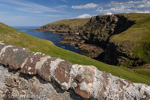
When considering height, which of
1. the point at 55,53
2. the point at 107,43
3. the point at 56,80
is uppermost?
the point at 56,80

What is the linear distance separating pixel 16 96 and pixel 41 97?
228cm

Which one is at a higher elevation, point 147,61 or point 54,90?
point 54,90

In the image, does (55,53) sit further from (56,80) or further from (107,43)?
(107,43)

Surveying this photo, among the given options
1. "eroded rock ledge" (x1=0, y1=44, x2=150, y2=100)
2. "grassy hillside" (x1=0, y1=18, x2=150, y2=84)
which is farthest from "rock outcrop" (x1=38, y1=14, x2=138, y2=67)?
"eroded rock ledge" (x1=0, y1=44, x2=150, y2=100)

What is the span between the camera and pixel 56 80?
19.3ft

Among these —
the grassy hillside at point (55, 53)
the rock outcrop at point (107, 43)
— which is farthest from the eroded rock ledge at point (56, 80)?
the rock outcrop at point (107, 43)

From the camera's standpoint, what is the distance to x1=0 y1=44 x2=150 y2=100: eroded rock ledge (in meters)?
5.12

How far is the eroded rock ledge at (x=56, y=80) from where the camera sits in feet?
16.8

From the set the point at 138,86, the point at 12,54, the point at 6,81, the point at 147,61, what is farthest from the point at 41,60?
the point at 147,61

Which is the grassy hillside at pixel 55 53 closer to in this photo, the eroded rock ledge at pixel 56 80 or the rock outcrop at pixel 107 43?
the eroded rock ledge at pixel 56 80

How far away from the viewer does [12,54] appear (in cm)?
725

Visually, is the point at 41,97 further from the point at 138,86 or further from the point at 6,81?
the point at 138,86

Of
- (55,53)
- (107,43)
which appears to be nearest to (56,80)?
(55,53)

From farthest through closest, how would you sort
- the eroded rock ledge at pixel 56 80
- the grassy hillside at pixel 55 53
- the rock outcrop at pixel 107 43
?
the rock outcrop at pixel 107 43 < the grassy hillside at pixel 55 53 < the eroded rock ledge at pixel 56 80
